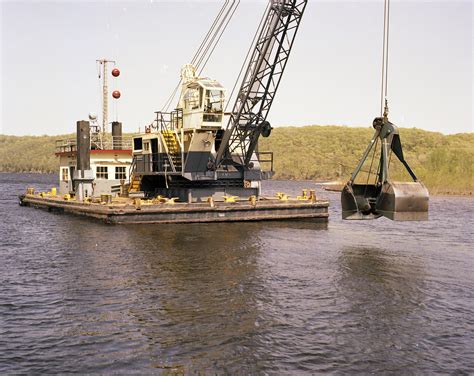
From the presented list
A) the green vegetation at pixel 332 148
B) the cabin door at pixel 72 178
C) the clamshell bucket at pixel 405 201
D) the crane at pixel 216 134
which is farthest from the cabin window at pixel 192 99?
the green vegetation at pixel 332 148

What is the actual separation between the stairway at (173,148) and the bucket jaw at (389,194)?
13611 millimetres

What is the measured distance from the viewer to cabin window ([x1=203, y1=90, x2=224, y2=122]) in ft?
102

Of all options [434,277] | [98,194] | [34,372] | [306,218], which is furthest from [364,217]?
[98,194]

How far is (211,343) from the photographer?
1109 cm

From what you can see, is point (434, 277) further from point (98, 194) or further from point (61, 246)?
point (98, 194)

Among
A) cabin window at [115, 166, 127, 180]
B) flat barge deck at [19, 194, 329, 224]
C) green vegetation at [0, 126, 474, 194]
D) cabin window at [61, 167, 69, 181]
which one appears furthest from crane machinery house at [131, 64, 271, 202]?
green vegetation at [0, 126, 474, 194]

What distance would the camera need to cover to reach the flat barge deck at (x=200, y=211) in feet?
92.0

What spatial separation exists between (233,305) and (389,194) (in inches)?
317

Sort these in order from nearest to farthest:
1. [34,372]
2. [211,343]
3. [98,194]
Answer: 1. [34,372]
2. [211,343]
3. [98,194]

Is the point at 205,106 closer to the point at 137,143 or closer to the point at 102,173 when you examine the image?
the point at 137,143

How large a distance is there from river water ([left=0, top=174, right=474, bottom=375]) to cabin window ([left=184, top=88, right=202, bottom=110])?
9486 millimetres

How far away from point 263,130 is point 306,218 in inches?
230

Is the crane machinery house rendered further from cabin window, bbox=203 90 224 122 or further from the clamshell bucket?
the clamshell bucket

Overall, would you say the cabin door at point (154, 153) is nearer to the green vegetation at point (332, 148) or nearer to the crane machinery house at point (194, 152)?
the crane machinery house at point (194, 152)
